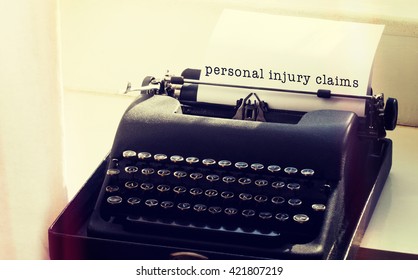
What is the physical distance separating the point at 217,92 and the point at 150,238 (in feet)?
1.10

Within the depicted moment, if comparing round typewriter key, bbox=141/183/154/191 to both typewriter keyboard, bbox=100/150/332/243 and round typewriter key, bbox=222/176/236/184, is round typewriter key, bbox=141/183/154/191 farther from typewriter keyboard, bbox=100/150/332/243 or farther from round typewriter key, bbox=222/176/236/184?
round typewriter key, bbox=222/176/236/184

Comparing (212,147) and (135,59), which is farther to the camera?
(135,59)

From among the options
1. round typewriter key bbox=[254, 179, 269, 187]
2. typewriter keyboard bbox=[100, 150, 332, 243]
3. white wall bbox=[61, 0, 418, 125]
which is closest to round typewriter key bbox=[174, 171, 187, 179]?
typewriter keyboard bbox=[100, 150, 332, 243]

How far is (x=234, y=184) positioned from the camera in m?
1.21

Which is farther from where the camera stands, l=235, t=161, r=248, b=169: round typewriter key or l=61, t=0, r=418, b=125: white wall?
l=61, t=0, r=418, b=125: white wall

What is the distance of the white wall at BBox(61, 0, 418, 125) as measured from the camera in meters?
1.61

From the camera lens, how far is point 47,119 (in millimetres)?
1195

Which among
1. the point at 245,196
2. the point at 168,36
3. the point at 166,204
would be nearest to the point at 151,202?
the point at 166,204

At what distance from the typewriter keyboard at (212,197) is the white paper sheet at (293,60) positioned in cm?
19

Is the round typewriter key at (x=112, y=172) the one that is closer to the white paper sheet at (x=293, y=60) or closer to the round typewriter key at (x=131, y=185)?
the round typewriter key at (x=131, y=185)

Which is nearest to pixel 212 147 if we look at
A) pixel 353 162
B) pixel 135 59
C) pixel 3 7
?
pixel 353 162

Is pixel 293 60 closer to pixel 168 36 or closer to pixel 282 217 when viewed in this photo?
pixel 282 217

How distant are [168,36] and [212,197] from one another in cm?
63

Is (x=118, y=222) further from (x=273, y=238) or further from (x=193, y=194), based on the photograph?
(x=273, y=238)
